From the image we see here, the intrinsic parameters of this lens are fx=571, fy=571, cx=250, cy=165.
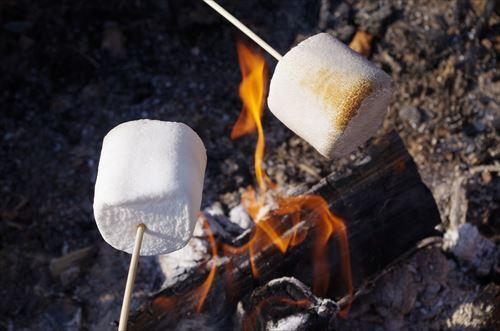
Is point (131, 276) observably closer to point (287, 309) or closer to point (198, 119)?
point (287, 309)

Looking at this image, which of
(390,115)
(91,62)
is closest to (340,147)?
(390,115)

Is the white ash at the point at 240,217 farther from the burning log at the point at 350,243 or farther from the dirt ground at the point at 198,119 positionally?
the burning log at the point at 350,243

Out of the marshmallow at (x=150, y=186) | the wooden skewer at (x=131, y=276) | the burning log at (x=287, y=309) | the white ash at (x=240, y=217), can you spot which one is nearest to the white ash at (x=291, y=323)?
the burning log at (x=287, y=309)

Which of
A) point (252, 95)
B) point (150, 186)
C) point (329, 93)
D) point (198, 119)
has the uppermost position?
point (329, 93)

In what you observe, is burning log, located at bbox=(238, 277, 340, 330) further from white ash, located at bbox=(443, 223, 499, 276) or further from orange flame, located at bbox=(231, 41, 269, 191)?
orange flame, located at bbox=(231, 41, 269, 191)

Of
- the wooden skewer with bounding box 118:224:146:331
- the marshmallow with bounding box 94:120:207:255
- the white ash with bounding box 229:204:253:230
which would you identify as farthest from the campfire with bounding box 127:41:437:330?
the wooden skewer with bounding box 118:224:146:331

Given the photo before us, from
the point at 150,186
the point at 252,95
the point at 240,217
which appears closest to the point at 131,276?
the point at 150,186

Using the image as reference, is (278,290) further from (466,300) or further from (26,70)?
(26,70)
